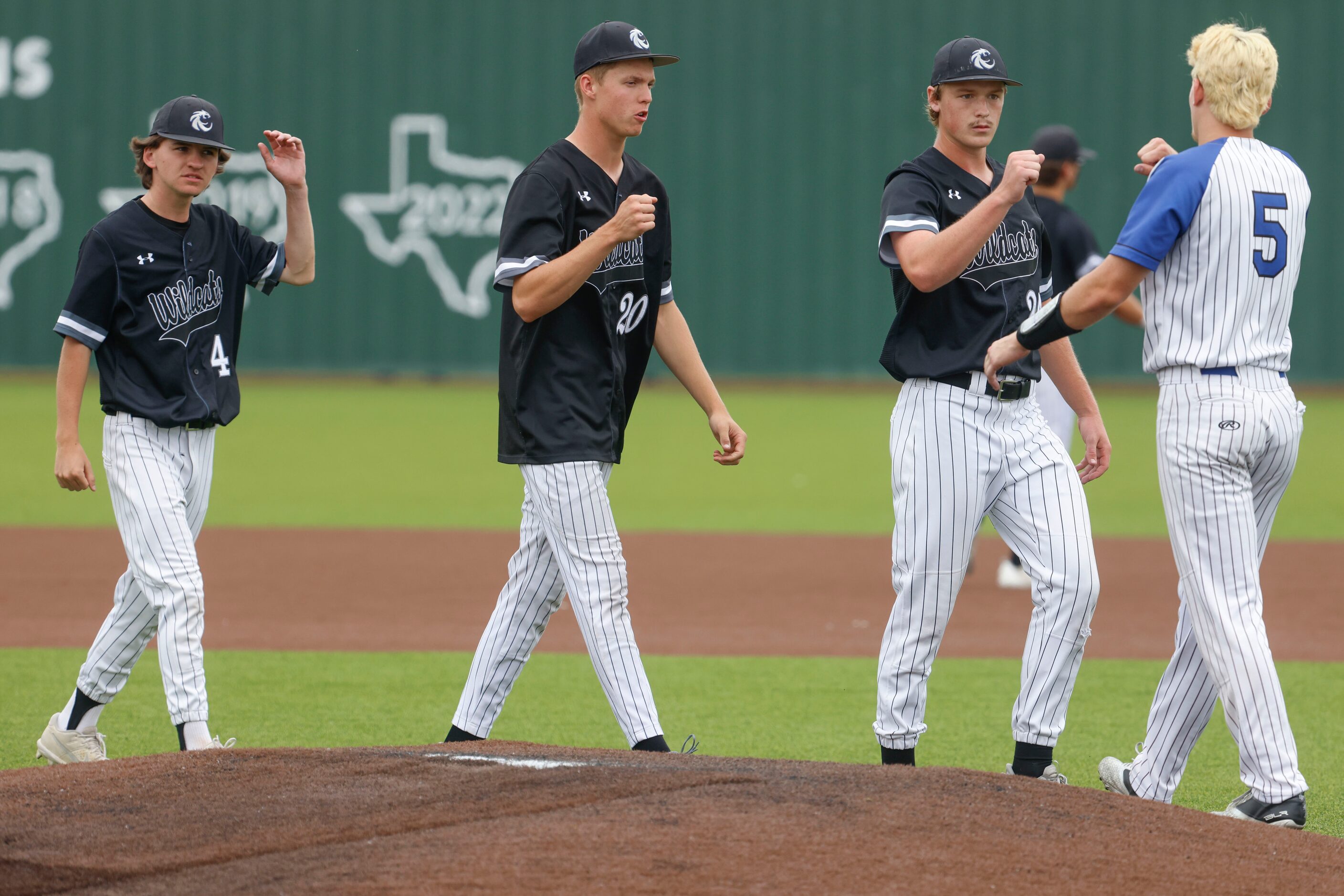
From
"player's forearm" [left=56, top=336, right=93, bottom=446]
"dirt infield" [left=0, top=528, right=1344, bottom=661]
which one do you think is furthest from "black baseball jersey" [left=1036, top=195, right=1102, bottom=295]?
"player's forearm" [left=56, top=336, right=93, bottom=446]

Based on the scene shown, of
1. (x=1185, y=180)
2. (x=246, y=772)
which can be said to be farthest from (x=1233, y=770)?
(x=246, y=772)

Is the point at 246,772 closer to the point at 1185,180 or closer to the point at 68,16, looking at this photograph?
the point at 1185,180

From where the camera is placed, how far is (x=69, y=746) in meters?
4.94

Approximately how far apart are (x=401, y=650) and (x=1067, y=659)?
11.7 feet

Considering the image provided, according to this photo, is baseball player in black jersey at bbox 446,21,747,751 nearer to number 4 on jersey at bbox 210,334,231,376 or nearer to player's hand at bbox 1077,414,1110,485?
number 4 on jersey at bbox 210,334,231,376

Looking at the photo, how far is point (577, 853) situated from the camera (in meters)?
3.16

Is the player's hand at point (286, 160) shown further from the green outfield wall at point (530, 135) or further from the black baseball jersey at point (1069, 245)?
the green outfield wall at point (530, 135)

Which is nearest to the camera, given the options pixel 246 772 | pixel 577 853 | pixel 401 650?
pixel 577 853

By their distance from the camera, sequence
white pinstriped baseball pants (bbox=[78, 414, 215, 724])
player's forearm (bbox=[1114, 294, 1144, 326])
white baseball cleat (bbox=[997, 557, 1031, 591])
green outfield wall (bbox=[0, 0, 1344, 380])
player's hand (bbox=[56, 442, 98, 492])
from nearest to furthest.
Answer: white pinstriped baseball pants (bbox=[78, 414, 215, 724]) < player's hand (bbox=[56, 442, 98, 492]) < player's forearm (bbox=[1114, 294, 1144, 326]) < white baseball cleat (bbox=[997, 557, 1031, 591]) < green outfield wall (bbox=[0, 0, 1344, 380])

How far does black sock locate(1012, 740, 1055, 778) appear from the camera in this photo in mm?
4453

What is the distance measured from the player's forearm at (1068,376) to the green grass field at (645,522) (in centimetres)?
117

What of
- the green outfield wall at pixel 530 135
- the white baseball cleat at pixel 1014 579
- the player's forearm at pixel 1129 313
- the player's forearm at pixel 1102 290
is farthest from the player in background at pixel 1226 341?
the green outfield wall at pixel 530 135

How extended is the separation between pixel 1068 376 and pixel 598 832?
226 centimetres

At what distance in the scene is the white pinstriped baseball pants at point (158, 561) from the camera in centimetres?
472
